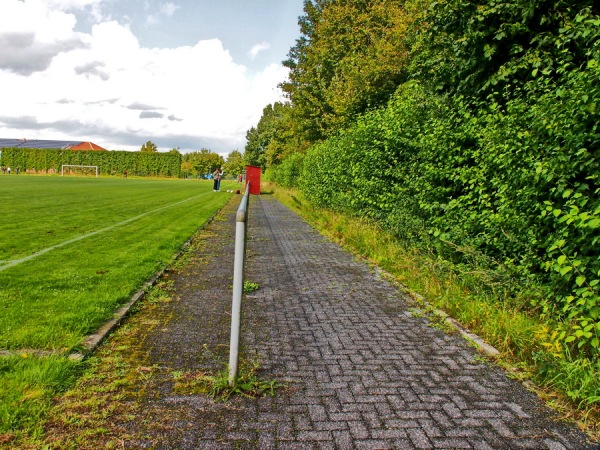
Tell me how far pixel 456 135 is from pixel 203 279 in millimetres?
4447

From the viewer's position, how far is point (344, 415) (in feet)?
9.78

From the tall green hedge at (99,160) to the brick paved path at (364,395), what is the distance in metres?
80.6

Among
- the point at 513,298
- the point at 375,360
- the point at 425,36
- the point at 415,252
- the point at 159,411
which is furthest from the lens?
the point at 425,36

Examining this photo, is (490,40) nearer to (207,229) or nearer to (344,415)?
(344,415)

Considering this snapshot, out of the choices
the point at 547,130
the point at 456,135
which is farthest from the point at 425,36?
the point at 547,130

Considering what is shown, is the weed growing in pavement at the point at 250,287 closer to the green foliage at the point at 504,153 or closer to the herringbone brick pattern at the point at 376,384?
the herringbone brick pattern at the point at 376,384

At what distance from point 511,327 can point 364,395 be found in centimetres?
194

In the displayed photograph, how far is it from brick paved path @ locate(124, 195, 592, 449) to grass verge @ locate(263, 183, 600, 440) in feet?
0.70

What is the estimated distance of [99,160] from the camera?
76.8 m

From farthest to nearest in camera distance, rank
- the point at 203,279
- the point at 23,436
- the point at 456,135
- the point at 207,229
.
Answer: the point at 207,229 < the point at 203,279 < the point at 456,135 < the point at 23,436

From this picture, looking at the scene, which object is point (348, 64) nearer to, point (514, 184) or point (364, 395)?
point (514, 184)

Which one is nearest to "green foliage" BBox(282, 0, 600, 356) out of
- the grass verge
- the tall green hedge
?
the grass verge

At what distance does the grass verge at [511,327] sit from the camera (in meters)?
3.19

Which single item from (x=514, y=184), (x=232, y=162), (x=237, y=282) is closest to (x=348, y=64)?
(x=514, y=184)
